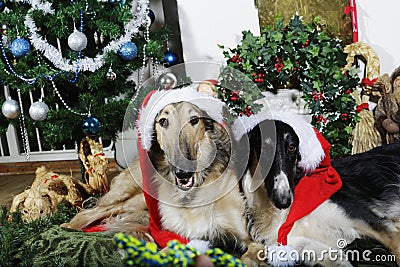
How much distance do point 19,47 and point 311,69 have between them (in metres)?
1.59

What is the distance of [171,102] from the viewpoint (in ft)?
5.45

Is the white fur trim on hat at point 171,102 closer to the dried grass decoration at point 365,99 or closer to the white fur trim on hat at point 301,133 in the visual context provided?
the white fur trim on hat at point 301,133

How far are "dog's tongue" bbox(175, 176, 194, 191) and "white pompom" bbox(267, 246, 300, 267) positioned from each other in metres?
0.36

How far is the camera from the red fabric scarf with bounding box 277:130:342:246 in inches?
65.5

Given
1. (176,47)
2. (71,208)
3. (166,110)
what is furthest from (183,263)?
(176,47)

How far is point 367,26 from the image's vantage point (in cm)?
291

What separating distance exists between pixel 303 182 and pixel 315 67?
0.94 meters

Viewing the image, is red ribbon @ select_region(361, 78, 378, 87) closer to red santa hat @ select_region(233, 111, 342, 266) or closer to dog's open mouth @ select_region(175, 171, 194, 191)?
red santa hat @ select_region(233, 111, 342, 266)

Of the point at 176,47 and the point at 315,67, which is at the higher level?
the point at 176,47

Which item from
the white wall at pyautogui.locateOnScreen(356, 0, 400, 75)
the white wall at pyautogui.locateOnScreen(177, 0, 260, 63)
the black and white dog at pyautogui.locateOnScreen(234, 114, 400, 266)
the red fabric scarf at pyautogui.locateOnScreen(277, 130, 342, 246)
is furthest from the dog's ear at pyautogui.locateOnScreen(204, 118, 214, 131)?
the white wall at pyautogui.locateOnScreen(356, 0, 400, 75)

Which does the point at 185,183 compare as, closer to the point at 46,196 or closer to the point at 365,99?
the point at 46,196

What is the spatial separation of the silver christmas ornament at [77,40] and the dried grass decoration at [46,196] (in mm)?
710

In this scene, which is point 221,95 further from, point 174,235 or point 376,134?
point 376,134

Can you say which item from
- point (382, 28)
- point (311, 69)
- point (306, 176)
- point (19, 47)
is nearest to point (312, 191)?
point (306, 176)
